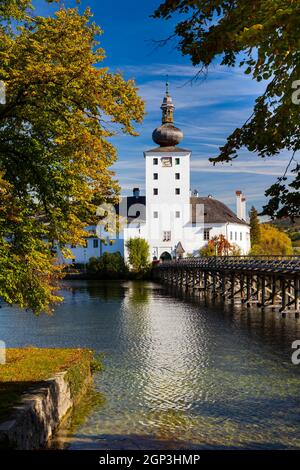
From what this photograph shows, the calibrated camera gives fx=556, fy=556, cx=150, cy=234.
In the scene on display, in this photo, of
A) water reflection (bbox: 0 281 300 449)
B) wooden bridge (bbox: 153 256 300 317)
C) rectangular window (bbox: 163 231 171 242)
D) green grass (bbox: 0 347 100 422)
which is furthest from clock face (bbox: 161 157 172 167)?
green grass (bbox: 0 347 100 422)

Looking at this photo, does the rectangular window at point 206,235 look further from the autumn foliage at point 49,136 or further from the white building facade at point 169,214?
the autumn foliage at point 49,136

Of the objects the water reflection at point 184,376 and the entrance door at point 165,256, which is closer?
the water reflection at point 184,376

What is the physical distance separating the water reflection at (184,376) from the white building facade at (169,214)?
46485 millimetres

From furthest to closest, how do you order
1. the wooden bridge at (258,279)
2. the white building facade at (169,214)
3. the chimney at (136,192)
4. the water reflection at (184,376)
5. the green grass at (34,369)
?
the chimney at (136,192) < the white building facade at (169,214) < the wooden bridge at (258,279) < the water reflection at (184,376) < the green grass at (34,369)

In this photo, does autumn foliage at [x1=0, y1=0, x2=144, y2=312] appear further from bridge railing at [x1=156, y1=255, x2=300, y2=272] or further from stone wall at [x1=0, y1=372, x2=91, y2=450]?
bridge railing at [x1=156, y1=255, x2=300, y2=272]

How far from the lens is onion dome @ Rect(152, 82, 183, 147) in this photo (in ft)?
278

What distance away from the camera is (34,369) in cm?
1352

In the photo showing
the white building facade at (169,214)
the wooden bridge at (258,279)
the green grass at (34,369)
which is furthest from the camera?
the white building facade at (169,214)

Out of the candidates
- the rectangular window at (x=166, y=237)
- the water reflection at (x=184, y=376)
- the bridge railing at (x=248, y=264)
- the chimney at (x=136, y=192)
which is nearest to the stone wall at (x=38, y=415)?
the water reflection at (x=184, y=376)

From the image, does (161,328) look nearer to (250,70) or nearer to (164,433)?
(164,433)

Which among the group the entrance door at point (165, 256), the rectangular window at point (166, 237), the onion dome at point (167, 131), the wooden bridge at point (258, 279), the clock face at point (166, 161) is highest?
the onion dome at point (167, 131)

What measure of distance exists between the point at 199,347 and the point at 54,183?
1103 centimetres

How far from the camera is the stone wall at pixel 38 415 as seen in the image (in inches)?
353

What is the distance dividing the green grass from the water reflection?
0.90m
